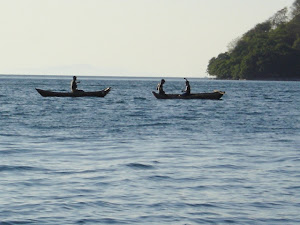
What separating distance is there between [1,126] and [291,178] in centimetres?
2122

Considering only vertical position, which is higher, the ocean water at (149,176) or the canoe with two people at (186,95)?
the canoe with two people at (186,95)

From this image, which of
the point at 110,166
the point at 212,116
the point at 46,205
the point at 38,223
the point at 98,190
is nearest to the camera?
the point at 38,223

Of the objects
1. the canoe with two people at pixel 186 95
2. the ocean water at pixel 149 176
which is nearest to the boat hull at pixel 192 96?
the canoe with two people at pixel 186 95

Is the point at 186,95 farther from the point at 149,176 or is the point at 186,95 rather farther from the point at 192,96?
the point at 149,176

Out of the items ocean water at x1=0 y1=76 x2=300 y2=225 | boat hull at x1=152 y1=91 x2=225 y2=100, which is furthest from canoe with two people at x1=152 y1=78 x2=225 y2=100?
ocean water at x1=0 y1=76 x2=300 y2=225

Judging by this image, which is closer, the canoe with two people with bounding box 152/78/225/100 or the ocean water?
the ocean water

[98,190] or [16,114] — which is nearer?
[98,190]

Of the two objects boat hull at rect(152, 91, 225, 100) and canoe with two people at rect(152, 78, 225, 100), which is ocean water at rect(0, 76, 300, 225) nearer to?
canoe with two people at rect(152, 78, 225, 100)

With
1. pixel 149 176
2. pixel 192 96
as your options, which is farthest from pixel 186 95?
pixel 149 176

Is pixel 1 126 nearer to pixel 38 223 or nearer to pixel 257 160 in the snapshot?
pixel 257 160

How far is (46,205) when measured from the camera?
15.8 metres

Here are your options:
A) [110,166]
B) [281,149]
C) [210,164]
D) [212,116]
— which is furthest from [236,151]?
[212,116]

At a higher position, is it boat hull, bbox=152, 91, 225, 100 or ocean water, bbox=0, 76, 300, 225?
boat hull, bbox=152, 91, 225, 100

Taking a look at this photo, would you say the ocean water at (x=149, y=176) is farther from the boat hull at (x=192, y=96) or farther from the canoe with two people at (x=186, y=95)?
the boat hull at (x=192, y=96)
